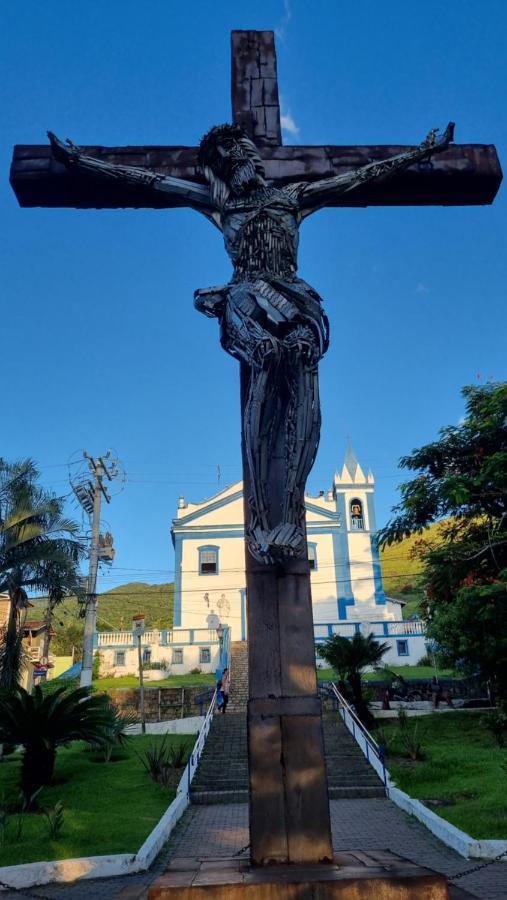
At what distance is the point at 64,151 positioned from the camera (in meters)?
4.19

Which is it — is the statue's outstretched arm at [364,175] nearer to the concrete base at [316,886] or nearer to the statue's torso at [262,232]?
the statue's torso at [262,232]

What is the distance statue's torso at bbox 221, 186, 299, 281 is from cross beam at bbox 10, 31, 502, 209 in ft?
1.56

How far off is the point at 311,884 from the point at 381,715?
63.5 feet

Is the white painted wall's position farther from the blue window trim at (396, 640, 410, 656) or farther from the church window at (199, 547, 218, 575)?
the blue window trim at (396, 640, 410, 656)

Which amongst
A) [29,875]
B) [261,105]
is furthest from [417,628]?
[261,105]

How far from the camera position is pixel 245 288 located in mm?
3580

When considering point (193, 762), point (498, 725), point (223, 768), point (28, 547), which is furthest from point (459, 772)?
point (28, 547)

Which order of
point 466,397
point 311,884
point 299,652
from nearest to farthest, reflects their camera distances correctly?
point 311,884 < point 299,652 < point 466,397

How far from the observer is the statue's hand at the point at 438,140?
4.41 metres

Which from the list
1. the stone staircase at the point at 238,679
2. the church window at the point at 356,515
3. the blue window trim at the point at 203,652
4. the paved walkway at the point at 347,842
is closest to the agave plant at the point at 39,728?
the paved walkway at the point at 347,842

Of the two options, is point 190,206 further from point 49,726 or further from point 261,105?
point 49,726

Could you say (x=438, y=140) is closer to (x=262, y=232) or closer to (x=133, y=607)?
(x=262, y=232)

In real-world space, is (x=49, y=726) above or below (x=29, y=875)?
above

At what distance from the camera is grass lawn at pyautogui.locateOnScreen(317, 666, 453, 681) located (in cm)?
2840
